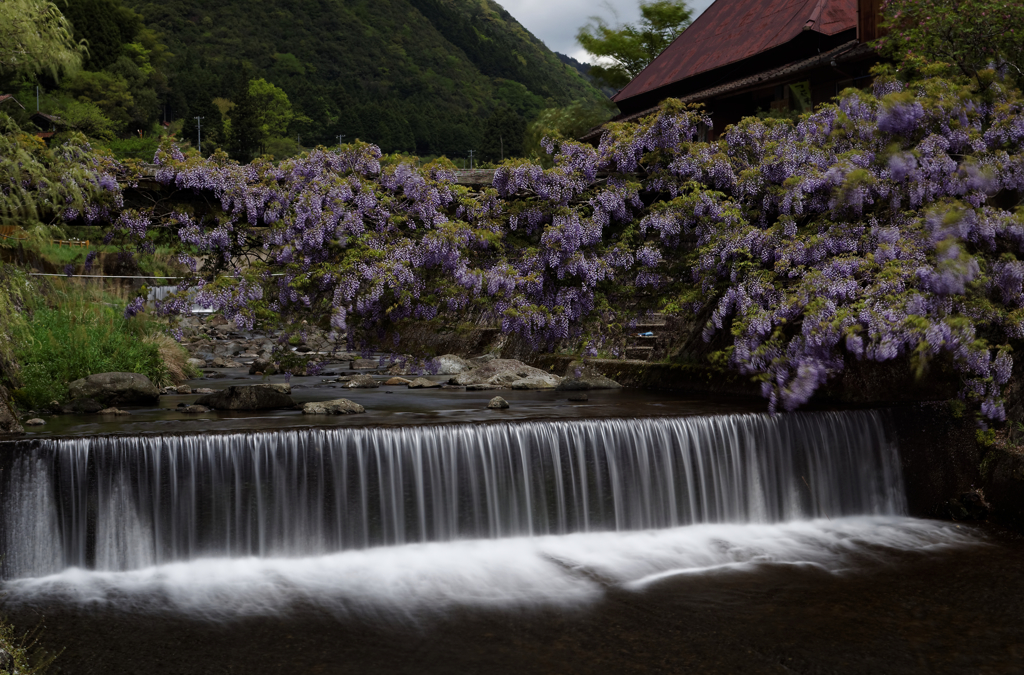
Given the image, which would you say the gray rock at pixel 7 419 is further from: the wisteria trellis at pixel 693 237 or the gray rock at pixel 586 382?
the gray rock at pixel 586 382

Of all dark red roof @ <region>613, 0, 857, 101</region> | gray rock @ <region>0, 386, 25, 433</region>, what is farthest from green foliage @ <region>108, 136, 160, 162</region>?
gray rock @ <region>0, 386, 25, 433</region>

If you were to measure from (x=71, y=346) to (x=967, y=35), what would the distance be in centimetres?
1625

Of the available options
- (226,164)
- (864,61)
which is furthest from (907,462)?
(864,61)

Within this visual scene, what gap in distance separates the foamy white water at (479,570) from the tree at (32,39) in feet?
19.0

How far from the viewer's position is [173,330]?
12297 mm

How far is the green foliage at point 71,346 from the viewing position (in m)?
13.8

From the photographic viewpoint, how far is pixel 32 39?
981cm

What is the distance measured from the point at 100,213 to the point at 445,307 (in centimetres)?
464

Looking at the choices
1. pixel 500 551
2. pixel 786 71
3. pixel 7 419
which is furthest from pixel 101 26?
pixel 500 551

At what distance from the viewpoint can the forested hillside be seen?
11706 centimetres

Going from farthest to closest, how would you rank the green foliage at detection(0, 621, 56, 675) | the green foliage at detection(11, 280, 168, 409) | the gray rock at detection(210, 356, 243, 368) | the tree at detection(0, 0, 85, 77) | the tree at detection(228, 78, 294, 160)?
the tree at detection(228, 78, 294, 160) → the gray rock at detection(210, 356, 243, 368) → the green foliage at detection(11, 280, 168, 409) → the tree at detection(0, 0, 85, 77) → the green foliage at detection(0, 621, 56, 675)

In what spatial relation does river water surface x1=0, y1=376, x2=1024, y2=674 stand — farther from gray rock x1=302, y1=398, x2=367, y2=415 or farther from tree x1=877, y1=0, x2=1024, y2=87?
tree x1=877, y1=0, x2=1024, y2=87

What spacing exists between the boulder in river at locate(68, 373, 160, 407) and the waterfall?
515 centimetres

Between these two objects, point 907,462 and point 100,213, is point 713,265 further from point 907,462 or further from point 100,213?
point 100,213
